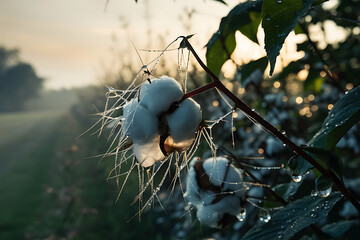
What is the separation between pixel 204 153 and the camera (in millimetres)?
1788

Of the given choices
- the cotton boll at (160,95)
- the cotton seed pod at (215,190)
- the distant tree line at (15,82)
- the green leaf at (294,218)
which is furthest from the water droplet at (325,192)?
the distant tree line at (15,82)

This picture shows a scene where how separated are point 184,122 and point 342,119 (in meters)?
0.19

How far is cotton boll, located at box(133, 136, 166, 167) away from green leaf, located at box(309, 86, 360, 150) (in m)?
0.21

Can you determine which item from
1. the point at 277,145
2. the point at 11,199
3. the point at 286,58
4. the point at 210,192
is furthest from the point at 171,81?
the point at 11,199

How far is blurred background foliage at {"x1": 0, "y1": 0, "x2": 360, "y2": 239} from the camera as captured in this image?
1070 millimetres

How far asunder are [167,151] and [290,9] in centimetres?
23

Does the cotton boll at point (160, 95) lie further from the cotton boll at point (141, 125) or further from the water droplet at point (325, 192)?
the water droplet at point (325, 192)

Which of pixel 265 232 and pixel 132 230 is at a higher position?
pixel 265 232

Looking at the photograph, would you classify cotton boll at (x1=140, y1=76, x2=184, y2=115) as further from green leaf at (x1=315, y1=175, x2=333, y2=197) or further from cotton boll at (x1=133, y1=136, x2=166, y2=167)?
green leaf at (x1=315, y1=175, x2=333, y2=197)

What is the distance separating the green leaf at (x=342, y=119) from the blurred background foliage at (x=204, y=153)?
0.35 feet

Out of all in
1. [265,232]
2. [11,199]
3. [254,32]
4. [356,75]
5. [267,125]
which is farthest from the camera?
[11,199]

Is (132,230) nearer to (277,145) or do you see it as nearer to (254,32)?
(277,145)

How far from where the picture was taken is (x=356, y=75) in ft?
4.07

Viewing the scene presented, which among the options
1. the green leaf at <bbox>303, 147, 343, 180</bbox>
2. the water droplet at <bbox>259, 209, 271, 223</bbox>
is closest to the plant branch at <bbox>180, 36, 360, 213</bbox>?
the green leaf at <bbox>303, 147, 343, 180</bbox>
